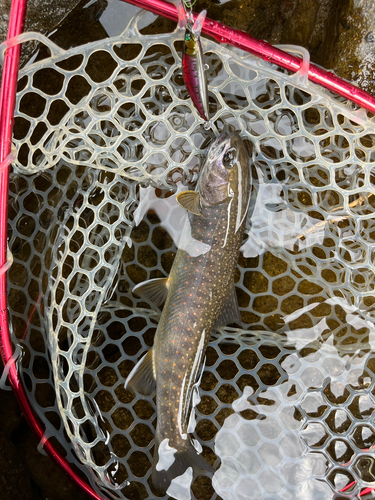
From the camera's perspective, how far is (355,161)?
2514 millimetres

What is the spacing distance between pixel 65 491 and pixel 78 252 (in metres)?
1.86

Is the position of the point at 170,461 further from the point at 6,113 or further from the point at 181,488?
the point at 6,113

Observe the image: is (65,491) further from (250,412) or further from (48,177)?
(48,177)

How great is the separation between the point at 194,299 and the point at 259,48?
146 cm

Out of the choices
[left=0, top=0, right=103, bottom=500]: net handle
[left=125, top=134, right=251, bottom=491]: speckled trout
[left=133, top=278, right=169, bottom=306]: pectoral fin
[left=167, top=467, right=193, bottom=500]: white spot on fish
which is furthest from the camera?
[left=167, top=467, right=193, bottom=500]: white spot on fish

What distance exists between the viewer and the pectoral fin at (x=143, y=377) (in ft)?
8.60

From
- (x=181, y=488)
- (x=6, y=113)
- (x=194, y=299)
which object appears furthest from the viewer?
(x=181, y=488)

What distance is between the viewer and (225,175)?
2.59 meters

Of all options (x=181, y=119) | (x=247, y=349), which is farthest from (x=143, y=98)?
(x=247, y=349)

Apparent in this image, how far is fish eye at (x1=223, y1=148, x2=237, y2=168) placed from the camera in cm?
254

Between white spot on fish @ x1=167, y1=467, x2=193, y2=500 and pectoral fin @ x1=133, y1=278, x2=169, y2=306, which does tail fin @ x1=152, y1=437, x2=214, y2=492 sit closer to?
white spot on fish @ x1=167, y1=467, x2=193, y2=500

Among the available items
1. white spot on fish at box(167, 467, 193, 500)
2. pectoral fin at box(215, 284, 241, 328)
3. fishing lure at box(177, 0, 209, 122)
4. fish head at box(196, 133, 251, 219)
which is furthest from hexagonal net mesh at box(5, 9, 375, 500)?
fishing lure at box(177, 0, 209, 122)

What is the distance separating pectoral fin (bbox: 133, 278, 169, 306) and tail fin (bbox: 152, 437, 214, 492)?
89 cm

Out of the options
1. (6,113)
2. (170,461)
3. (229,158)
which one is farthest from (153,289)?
(6,113)
